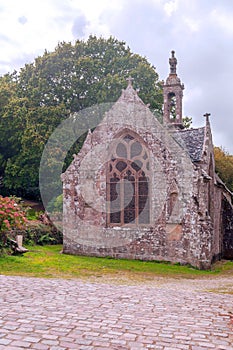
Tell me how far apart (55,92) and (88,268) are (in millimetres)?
19607

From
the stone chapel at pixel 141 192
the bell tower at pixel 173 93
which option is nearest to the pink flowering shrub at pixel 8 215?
the stone chapel at pixel 141 192

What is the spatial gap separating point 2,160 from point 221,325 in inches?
1113

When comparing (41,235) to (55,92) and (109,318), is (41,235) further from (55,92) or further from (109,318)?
(109,318)

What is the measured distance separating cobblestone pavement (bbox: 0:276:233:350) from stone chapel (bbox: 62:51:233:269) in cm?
677

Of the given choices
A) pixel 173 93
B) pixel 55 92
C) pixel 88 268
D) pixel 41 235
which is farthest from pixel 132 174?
pixel 55 92

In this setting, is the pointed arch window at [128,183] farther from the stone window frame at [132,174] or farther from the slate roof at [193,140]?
the slate roof at [193,140]

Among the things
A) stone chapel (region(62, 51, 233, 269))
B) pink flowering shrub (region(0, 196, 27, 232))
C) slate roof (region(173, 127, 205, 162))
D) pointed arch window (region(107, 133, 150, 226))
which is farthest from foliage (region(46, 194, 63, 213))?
slate roof (region(173, 127, 205, 162))

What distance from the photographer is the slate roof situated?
1809 centimetres

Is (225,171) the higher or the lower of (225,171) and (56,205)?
the higher

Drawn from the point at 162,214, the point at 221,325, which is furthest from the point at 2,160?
the point at 221,325

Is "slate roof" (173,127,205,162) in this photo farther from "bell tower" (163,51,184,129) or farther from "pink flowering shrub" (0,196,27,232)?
"pink flowering shrub" (0,196,27,232)

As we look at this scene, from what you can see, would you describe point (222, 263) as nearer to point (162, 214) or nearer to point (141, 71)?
point (162, 214)

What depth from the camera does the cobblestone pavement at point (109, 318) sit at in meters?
5.73

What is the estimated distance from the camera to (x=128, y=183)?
1834 centimetres
